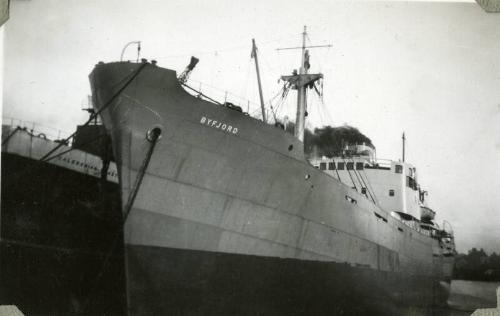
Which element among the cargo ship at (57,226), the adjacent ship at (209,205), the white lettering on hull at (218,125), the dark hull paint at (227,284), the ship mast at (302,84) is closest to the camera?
the dark hull paint at (227,284)

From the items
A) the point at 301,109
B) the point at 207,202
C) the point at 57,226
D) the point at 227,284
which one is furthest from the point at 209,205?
the point at 57,226

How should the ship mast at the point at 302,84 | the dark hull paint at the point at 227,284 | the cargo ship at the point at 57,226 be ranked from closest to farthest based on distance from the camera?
the dark hull paint at the point at 227,284 → the cargo ship at the point at 57,226 → the ship mast at the point at 302,84

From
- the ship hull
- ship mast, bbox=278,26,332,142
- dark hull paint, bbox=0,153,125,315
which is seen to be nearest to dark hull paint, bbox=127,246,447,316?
the ship hull

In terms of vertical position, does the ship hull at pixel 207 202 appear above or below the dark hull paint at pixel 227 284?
above

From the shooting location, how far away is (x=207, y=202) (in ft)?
24.7

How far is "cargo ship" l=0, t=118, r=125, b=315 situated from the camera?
31.3 feet

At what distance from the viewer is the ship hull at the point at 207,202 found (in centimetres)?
723

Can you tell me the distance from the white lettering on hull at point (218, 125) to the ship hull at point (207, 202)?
2cm

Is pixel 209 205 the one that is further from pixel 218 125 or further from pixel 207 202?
pixel 218 125

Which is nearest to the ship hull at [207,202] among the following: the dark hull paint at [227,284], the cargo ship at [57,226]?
the dark hull paint at [227,284]

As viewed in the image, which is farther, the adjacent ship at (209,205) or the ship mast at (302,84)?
the ship mast at (302,84)

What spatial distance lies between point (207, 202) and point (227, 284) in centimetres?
152

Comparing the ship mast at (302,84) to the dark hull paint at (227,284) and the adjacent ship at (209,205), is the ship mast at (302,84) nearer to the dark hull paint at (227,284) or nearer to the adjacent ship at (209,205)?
the adjacent ship at (209,205)

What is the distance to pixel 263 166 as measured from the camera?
8234mm
